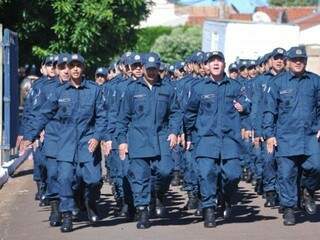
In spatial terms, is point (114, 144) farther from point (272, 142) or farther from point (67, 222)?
point (272, 142)

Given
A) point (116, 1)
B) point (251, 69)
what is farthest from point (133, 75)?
point (116, 1)

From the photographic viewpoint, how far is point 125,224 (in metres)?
12.0

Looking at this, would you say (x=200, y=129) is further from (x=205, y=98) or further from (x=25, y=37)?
(x=25, y=37)

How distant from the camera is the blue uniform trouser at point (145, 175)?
11438mm

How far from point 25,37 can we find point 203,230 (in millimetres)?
15551

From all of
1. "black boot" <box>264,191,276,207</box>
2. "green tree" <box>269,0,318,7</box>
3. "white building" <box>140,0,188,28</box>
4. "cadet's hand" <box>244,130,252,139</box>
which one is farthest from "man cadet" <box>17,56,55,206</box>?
"green tree" <box>269,0,318,7</box>

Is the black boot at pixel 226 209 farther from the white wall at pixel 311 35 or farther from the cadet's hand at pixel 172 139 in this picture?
the white wall at pixel 311 35

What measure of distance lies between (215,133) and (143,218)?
137 cm

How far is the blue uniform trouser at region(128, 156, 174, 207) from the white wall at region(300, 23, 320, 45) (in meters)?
43.0

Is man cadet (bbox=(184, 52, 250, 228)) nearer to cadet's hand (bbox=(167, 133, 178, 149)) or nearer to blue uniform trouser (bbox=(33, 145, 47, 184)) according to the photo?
cadet's hand (bbox=(167, 133, 178, 149))

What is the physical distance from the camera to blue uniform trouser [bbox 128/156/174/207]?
11438 mm

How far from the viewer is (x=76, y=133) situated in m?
11.5

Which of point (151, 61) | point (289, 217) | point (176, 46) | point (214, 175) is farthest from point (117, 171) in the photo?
point (176, 46)

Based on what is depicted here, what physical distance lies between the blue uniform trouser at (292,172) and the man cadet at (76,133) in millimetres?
2272
